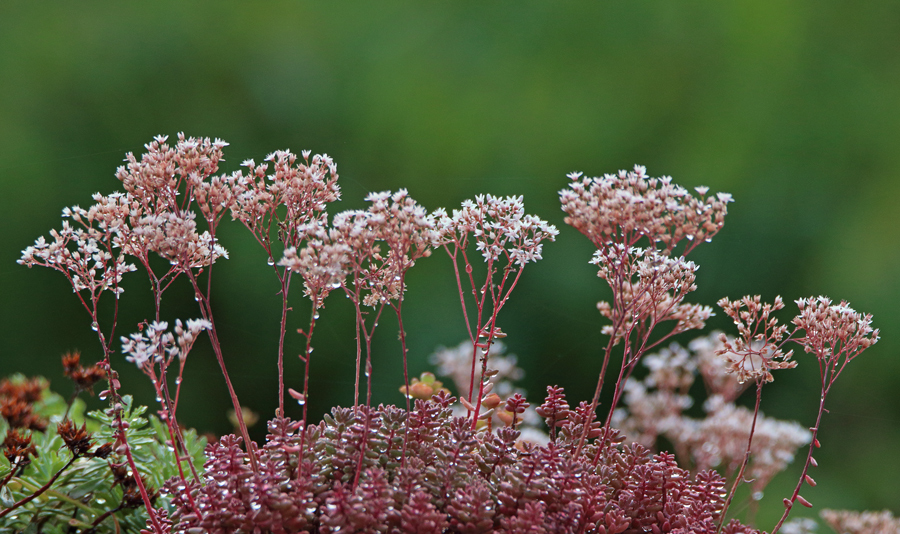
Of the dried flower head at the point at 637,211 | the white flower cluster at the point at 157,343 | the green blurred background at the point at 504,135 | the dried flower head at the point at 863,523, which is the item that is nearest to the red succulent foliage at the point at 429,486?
the white flower cluster at the point at 157,343

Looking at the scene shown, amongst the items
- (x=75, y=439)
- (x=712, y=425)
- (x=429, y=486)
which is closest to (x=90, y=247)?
(x=75, y=439)

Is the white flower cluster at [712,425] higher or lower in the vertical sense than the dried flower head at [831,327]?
higher

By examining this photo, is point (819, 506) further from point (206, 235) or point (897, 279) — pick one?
point (206, 235)

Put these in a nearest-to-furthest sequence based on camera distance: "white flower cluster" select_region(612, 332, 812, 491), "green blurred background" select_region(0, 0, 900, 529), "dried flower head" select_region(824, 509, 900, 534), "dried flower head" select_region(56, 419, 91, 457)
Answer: "dried flower head" select_region(56, 419, 91, 457) → "dried flower head" select_region(824, 509, 900, 534) → "white flower cluster" select_region(612, 332, 812, 491) → "green blurred background" select_region(0, 0, 900, 529)

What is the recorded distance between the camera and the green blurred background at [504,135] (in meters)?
2.34

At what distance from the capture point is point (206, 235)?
68 centimetres

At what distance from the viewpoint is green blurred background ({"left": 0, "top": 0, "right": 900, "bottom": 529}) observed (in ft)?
7.68

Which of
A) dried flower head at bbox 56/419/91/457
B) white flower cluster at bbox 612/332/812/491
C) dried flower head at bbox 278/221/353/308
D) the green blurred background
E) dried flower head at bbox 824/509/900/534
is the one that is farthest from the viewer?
the green blurred background

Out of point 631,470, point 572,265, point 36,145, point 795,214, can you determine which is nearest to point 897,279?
point 795,214

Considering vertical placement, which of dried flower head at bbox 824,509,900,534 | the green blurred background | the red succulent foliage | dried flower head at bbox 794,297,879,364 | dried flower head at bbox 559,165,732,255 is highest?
the green blurred background

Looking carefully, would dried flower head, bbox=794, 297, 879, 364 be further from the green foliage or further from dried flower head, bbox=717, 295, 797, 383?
the green foliage

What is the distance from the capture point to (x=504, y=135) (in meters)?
2.62

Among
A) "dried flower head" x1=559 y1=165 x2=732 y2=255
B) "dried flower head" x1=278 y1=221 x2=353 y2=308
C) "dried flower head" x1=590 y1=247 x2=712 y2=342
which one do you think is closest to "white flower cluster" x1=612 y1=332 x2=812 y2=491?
"dried flower head" x1=590 y1=247 x2=712 y2=342

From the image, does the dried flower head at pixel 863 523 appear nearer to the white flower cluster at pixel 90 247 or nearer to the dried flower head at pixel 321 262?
the dried flower head at pixel 321 262
